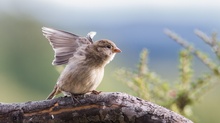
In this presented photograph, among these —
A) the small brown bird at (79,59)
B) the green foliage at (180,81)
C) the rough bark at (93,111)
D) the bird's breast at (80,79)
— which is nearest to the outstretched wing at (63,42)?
the small brown bird at (79,59)

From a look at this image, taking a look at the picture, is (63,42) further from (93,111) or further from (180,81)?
(93,111)

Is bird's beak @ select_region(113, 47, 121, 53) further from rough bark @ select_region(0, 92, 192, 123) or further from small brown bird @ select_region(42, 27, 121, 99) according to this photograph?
rough bark @ select_region(0, 92, 192, 123)

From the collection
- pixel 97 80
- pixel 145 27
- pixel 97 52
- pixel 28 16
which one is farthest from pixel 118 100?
pixel 145 27

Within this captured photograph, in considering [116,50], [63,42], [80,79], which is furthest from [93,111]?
[63,42]

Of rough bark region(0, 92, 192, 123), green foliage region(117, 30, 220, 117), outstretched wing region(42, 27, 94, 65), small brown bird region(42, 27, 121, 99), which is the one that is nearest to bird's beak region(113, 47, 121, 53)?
small brown bird region(42, 27, 121, 99)

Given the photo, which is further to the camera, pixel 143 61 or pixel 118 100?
pixel 143 61

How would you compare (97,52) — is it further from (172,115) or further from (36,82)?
(36,82)

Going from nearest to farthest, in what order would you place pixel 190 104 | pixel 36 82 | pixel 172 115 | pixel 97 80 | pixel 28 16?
pixel 172 115 → pixel 97 80 → pixel 190 104 → pixel 36 82 → pixel 28 16
